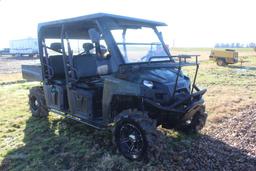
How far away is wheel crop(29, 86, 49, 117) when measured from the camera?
671 cm

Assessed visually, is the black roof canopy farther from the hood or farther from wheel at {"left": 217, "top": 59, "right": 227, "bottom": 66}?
wheel at {"left": 217, "top": 59, "right": 227, "bottom": 66}

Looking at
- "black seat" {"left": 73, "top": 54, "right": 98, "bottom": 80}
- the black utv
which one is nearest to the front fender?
the black utv

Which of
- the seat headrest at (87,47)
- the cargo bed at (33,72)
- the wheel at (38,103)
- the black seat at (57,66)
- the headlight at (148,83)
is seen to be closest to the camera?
the headlight at (148,83)

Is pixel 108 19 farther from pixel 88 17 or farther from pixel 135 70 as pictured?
pixel 135 70

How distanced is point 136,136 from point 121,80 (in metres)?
0.90

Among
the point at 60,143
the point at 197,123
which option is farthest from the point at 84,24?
the point at 197,123

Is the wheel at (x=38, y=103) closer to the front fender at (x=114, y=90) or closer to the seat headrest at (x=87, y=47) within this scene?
the seat headrest at (x=87, y=47)

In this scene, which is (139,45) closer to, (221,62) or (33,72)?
(33,72)

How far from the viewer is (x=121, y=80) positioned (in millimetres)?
4332

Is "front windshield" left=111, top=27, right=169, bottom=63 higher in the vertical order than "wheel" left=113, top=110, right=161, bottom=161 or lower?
higher

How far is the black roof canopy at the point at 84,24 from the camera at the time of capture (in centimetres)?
467

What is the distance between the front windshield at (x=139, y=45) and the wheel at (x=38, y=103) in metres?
2.92

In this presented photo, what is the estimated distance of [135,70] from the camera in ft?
14.5

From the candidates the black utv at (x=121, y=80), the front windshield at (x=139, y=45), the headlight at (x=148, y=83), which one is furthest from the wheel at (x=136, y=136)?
the front windshield at (x=139, y=45)
